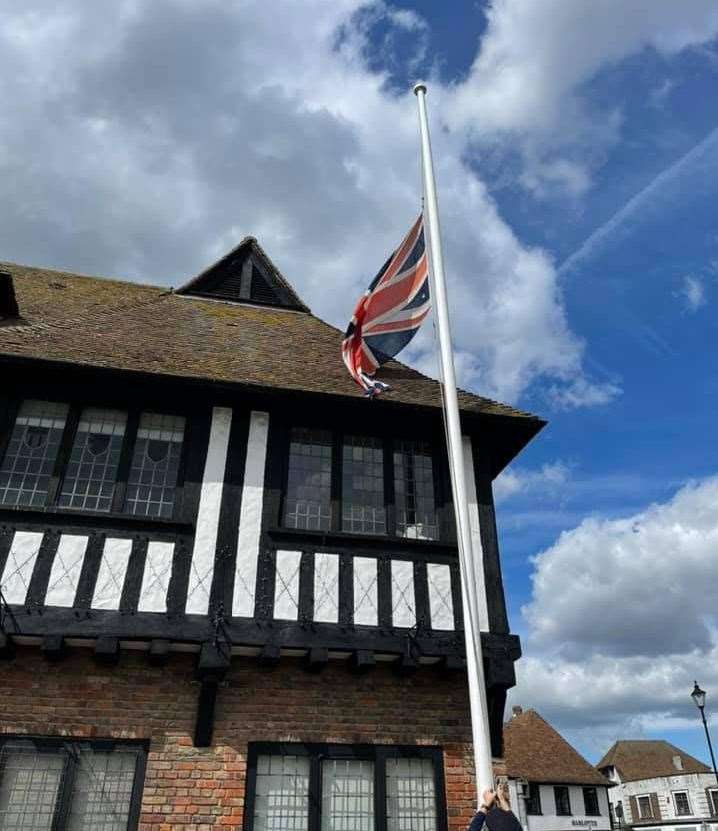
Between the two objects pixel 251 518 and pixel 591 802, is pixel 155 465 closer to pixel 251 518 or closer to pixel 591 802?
pixel 251 518

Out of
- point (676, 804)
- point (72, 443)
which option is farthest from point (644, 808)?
point (72, 443)

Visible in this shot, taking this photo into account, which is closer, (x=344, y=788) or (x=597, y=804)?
(x=344, y=788)

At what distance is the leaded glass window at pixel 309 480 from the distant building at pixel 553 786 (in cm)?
3087

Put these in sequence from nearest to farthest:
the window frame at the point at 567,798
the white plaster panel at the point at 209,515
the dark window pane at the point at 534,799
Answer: the white plaster panel at the point at 209,515
the dark window pane at the point at 534,799
the window frame at the point at 567,798

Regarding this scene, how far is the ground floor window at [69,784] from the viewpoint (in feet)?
21.3

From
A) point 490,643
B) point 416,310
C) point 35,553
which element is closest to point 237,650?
point 35,553

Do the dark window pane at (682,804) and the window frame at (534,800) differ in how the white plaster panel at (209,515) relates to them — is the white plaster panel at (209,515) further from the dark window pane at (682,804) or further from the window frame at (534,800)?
the dark window pane at (682,804)

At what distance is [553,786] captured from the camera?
35.2 meters

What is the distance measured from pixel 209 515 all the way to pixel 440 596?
2.94 metres

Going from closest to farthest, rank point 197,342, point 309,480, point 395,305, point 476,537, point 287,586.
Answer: point 287,586, point 395,305, point 476,537, point 309,480, point 197,342

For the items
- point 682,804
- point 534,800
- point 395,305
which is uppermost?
point 395,305

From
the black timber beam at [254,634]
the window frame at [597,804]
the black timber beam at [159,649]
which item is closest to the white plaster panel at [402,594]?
the black timber beam at [254,634]

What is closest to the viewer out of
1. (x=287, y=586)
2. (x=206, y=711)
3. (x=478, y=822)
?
(x=478, y=822)

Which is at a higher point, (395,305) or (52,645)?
(395,305)
